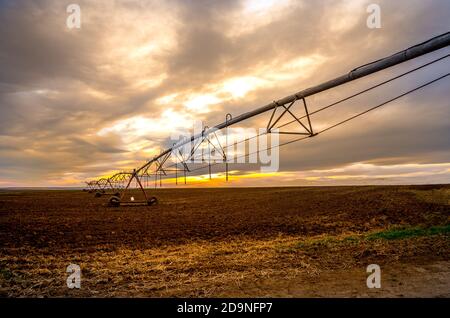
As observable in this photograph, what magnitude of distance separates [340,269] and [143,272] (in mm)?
5136

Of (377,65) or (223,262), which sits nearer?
(377,65)

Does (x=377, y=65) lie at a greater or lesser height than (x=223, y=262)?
greater

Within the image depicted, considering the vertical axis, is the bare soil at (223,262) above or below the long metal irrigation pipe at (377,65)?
below

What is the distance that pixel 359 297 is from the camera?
568 cm

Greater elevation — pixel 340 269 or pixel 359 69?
pixel 359 69

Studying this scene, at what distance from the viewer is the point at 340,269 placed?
25.3 feet

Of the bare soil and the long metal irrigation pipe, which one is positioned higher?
the long metal irrigation pipe
